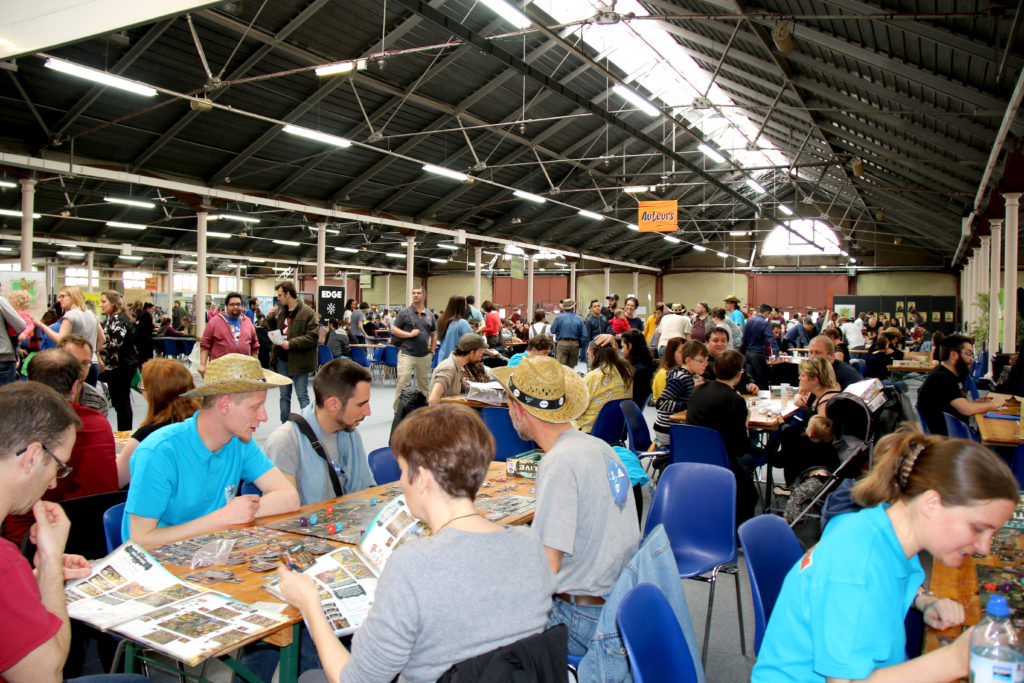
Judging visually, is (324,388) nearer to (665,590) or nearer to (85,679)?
(85,679)

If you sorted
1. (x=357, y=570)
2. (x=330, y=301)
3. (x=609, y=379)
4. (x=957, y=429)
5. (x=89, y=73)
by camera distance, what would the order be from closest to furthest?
(x=357, y=570), (x=957, y=429), (x=609, y=379), (x=89, y=73), (x=330, y=301)

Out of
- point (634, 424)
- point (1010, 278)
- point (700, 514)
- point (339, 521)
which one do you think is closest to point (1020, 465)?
point (700, 514)

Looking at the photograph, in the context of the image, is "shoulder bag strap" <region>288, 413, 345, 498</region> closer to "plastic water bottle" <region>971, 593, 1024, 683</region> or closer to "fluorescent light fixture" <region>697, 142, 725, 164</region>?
"plastic water bottle" <region>971, 593, 1024, 683</region>

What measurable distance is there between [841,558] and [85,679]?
1757 mm

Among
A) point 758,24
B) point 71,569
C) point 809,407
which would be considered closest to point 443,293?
point 758,24

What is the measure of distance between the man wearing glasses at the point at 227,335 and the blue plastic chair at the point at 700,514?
5306 mm

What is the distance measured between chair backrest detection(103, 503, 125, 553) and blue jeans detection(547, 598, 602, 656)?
1517mm

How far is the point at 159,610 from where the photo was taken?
5.64 feet

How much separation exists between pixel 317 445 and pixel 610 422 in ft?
9.44

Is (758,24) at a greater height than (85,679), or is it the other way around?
(758,24)

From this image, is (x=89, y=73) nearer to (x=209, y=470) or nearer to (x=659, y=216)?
(x=209, y=470)

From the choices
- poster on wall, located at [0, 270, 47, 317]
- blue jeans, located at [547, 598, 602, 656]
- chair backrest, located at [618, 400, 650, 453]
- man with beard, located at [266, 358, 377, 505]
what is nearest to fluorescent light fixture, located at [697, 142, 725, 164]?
chair backrest, located at [618, 400, 650, 453]

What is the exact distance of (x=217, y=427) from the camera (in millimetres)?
2430

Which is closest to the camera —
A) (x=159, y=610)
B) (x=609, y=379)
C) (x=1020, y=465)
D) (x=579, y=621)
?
(x=159, y=610)
